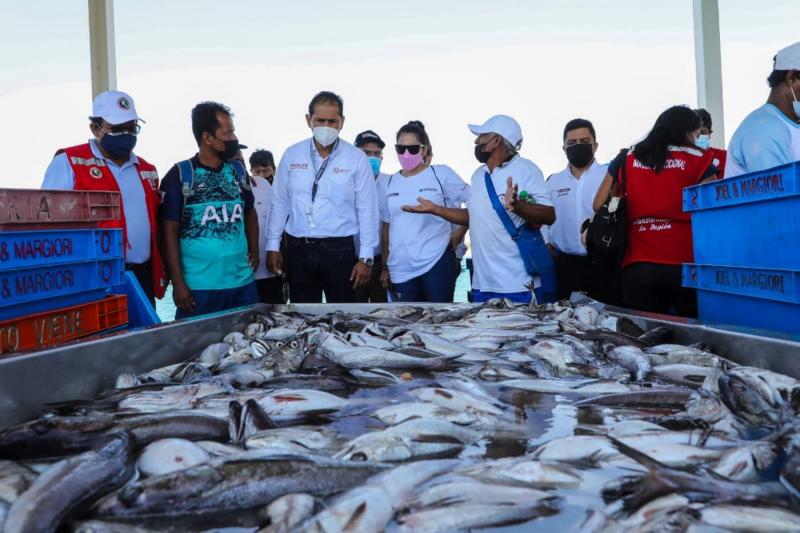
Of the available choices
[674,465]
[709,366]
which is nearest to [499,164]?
[709,366]

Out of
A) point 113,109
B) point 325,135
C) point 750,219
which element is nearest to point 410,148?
point 325,135

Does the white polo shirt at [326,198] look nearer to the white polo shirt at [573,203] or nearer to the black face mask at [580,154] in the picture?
the white polo shirt at [573,203]

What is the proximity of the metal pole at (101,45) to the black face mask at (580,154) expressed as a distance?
508cm

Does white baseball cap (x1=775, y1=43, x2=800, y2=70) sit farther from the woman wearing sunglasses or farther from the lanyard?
the lanyard

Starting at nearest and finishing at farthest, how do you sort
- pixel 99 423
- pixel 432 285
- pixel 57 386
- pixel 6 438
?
pixel 6 438, pixel 99 423, pixel 57 386, pixel 432 285

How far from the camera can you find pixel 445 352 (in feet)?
10.2

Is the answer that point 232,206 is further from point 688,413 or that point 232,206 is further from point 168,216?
point 688,413

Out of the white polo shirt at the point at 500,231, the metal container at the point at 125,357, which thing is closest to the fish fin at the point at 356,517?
the metal container at the point at 125,357

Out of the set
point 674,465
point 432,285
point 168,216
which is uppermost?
point 168,216

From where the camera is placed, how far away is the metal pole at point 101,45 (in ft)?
25.9

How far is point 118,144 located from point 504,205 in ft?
8.86

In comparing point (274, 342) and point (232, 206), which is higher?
point (232, 206)

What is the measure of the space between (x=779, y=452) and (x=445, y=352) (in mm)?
1586

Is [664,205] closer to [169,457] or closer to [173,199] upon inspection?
[173,199]
